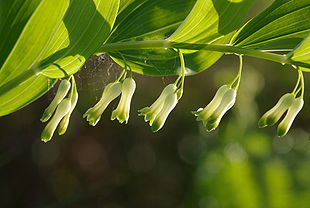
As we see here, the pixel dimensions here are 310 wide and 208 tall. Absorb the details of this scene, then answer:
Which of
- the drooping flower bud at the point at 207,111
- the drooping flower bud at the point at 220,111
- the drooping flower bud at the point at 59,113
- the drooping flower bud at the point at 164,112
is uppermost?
the drooping flower bud at the point at 59,113

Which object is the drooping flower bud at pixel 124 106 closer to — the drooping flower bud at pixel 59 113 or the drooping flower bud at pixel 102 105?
the drooping flower bud at pixel 102 105

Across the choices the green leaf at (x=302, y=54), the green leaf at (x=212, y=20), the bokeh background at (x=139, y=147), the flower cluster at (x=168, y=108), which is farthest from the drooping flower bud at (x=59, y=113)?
the bokeh background at (x=139, y=147)

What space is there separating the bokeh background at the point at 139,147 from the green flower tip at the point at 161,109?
4.15 meters

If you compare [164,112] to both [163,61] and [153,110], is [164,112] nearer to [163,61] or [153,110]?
[153,110]

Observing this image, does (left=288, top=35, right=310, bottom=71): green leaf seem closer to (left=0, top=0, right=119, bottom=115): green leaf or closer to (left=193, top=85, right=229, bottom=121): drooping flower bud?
(left=193, top=85, right=229, bottom=121): drooping flower bud

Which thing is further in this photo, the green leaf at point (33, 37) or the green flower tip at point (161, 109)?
the green flower tip at point (161, 109)

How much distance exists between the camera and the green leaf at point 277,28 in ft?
4.17

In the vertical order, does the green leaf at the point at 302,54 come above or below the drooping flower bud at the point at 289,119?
above

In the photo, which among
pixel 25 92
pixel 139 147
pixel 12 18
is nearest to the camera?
pixel 12 18

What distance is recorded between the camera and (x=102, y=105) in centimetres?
136

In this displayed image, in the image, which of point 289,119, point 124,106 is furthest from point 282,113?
point 124,106

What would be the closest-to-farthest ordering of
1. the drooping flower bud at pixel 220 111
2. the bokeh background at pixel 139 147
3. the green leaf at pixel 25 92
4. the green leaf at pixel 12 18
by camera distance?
the green leaf at pixel 12 18, the drooping flower bud at pixel 220 111, the green leaf at pixel 25 92, the bokeh background at pixel 139 147

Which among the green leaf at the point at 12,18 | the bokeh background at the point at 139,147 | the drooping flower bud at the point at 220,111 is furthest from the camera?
the bokeh background at the point at 139,147

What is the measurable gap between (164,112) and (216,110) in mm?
130
